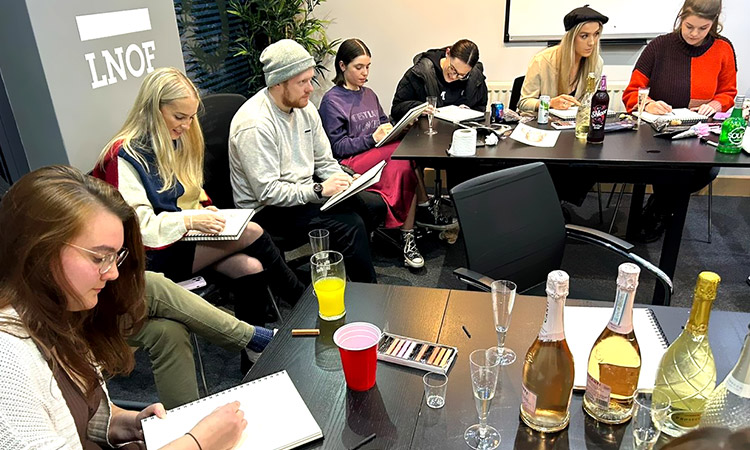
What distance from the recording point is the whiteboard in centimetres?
365

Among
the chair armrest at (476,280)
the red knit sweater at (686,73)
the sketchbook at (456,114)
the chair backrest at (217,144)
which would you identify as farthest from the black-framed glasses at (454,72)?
the chair armrest at (476,280)

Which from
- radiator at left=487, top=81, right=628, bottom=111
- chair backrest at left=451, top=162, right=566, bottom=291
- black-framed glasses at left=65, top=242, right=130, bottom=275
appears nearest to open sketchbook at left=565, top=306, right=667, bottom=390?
chair backrest at left=451, top=162, right=566, bottom=291

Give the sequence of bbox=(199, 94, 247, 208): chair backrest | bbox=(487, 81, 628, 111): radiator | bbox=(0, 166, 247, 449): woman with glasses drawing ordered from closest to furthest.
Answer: bbox=(0, 166, 247, 449): woman with glasses drawing < bbox=(199, 94, 247, 208): chair backrest < bbox=(487, 81, 628, 111): radiator

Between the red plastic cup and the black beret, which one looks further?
the black beret

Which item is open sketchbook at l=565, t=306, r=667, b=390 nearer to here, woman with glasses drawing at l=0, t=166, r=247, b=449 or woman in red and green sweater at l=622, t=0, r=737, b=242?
woman with glasses drawing at l=0, t=166, r=247, b=449

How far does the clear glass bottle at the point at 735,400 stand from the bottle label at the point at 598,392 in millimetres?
150

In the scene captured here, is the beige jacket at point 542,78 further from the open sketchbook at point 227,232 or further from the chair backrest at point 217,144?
the open sketchbook at point 227,232

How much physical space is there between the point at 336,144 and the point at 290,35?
4.48 feet

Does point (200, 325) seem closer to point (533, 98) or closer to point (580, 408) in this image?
point (580, 408)

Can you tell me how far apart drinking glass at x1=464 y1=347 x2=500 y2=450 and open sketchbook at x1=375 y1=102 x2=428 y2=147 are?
76.8 inches

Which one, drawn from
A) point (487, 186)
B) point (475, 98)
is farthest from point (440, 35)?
point (487, 186)

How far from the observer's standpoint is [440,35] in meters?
4.04

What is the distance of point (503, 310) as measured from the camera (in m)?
1.15

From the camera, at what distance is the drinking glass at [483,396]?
96cm
